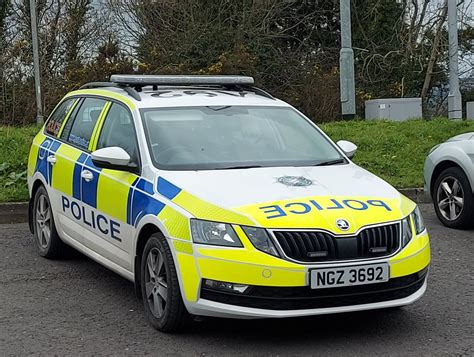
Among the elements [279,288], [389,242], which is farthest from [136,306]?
[389,242]

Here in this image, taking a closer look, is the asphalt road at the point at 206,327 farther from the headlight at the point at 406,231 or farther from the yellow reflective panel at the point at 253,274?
the headlight at the point at 406,231

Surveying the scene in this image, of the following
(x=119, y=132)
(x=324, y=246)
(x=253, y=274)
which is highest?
(x=119, y=132)

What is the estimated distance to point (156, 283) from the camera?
501 cm

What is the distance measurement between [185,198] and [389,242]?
1.25 m

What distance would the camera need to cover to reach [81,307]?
572 centimetres

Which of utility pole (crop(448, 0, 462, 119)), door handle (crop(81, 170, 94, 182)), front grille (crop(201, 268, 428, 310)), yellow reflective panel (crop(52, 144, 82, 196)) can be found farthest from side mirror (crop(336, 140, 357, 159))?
utility pole (crop(448, 0, 462, 119))

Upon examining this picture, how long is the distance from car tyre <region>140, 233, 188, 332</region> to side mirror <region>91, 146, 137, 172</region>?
2.18ft

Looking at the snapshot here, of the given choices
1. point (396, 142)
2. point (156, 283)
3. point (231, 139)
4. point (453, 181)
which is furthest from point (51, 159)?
point (396, 142)

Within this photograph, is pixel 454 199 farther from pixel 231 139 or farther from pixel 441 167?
pixel 231 139

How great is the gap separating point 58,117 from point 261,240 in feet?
11.6

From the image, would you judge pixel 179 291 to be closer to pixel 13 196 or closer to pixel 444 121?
pixel 13 196

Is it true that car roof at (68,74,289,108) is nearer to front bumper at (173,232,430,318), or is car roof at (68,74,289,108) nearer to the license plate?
front bumper at (173,232,430,318)

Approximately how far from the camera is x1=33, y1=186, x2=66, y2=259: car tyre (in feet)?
23.1

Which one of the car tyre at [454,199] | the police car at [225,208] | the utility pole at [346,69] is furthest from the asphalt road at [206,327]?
the utility pole at [346,69]
